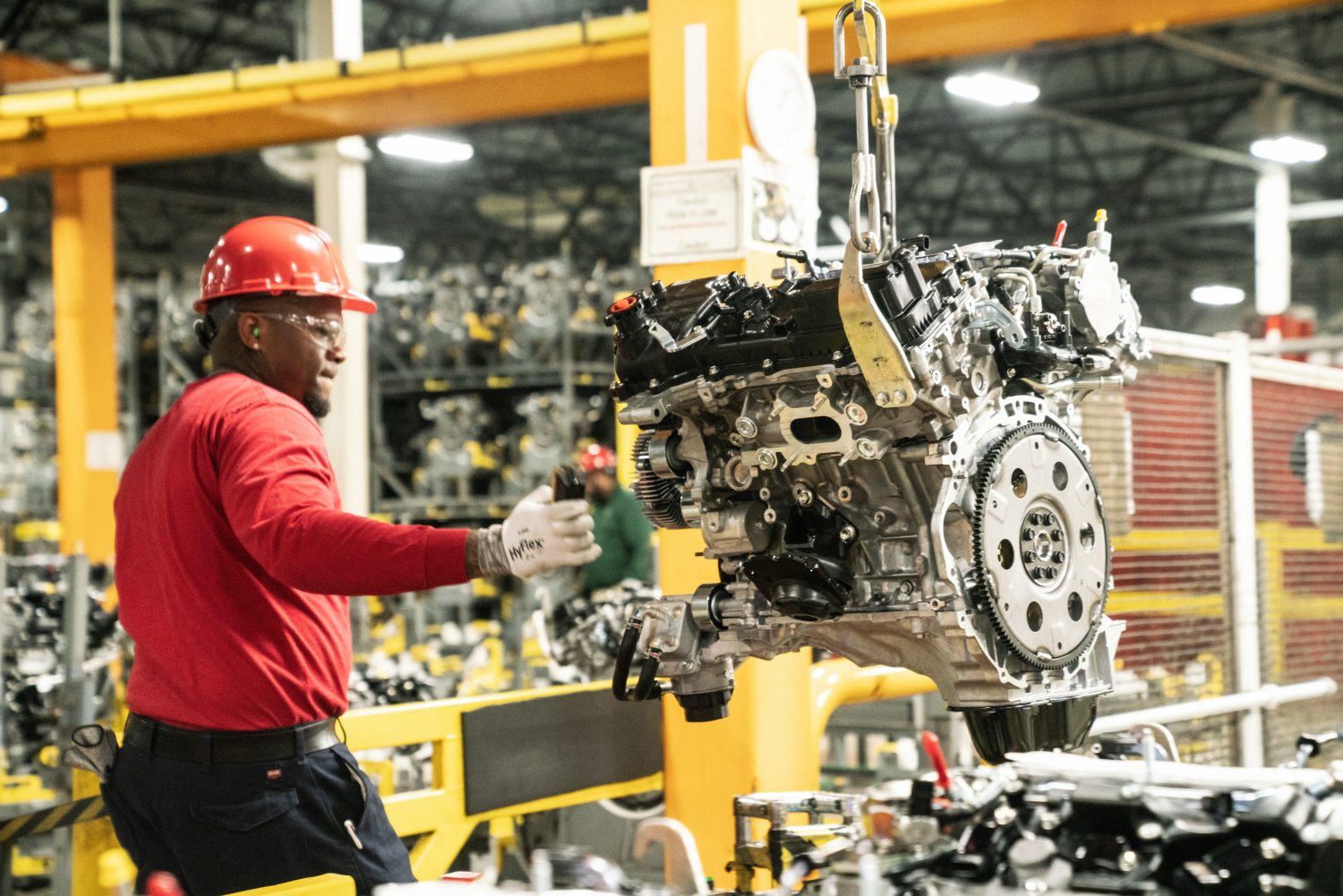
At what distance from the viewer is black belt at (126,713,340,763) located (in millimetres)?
2752

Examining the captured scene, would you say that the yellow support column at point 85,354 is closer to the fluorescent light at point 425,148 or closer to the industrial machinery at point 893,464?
the fluorescent light at point 425,148

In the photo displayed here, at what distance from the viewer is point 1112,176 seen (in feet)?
73.6

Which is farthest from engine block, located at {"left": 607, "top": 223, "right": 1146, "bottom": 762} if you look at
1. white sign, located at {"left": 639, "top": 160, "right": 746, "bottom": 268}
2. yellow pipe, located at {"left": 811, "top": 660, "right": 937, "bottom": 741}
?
yellow pipe, located at {"left": 811, "top": 660, "right": 937, "bottom": 741}

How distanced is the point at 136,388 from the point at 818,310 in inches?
510

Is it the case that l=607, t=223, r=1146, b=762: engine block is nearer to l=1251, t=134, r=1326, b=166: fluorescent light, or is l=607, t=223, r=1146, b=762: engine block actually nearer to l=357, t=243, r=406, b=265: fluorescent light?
l=1251, t=134, r=1326, b=166: fluorescent light

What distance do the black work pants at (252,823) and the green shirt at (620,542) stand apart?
18.7ft

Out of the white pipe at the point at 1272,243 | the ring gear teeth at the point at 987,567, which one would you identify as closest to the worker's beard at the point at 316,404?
the ring gear teeth at the point at 987,567

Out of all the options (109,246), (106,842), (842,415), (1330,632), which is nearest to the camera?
(842,415)

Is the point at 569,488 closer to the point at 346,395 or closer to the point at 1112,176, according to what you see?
Answer: the point at 346,395

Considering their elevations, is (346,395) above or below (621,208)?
below

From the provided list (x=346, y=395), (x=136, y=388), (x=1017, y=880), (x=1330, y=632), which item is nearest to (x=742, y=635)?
(x=1017, y=880)

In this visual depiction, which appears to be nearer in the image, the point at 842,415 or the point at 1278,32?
the point at 842,415

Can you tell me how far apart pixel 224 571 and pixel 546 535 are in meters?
0.71

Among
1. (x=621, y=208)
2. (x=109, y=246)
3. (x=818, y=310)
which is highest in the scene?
(x=621, y=208)
